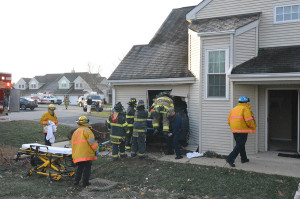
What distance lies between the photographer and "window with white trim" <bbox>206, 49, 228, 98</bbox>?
356 inches

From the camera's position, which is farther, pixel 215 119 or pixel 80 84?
pixel 80 84

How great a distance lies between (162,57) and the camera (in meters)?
11.5

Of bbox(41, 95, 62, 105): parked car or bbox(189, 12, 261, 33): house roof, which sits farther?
bbox(41, 95, 62, 105): parked car

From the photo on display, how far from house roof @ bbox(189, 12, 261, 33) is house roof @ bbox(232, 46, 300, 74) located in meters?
1.19

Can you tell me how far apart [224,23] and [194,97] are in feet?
9.10

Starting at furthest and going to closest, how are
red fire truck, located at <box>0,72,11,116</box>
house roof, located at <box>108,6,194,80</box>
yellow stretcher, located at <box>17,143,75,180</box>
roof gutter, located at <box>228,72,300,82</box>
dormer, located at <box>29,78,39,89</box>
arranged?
dormer, located at <box>29,78,39,89</box> → house roof, located at <box>108,6,194,80</box> → red fire truck, located at <box>0,72,11,116</box> → roof gutter, located at <box>228,72,300,82</box> → yellow stretcher, located at <box>17,143,75,180</box>

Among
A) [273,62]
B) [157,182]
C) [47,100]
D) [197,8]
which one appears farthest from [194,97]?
[47,100]

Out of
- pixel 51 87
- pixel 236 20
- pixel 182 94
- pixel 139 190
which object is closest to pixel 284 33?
pixel 236 20

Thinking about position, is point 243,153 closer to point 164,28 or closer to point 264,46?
point 264,46

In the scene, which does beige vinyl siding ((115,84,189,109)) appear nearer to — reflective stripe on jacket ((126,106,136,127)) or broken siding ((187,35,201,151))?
broken siding ((187,35,201,151))

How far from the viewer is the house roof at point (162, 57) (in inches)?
419

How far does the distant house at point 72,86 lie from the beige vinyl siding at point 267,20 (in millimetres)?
42904

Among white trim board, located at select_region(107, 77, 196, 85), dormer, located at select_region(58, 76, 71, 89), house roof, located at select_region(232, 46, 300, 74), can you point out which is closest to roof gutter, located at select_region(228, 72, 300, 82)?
house roof, located at select_region(232, 46, 300, 74)

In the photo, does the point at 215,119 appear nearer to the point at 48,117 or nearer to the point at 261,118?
the point at 261,118
